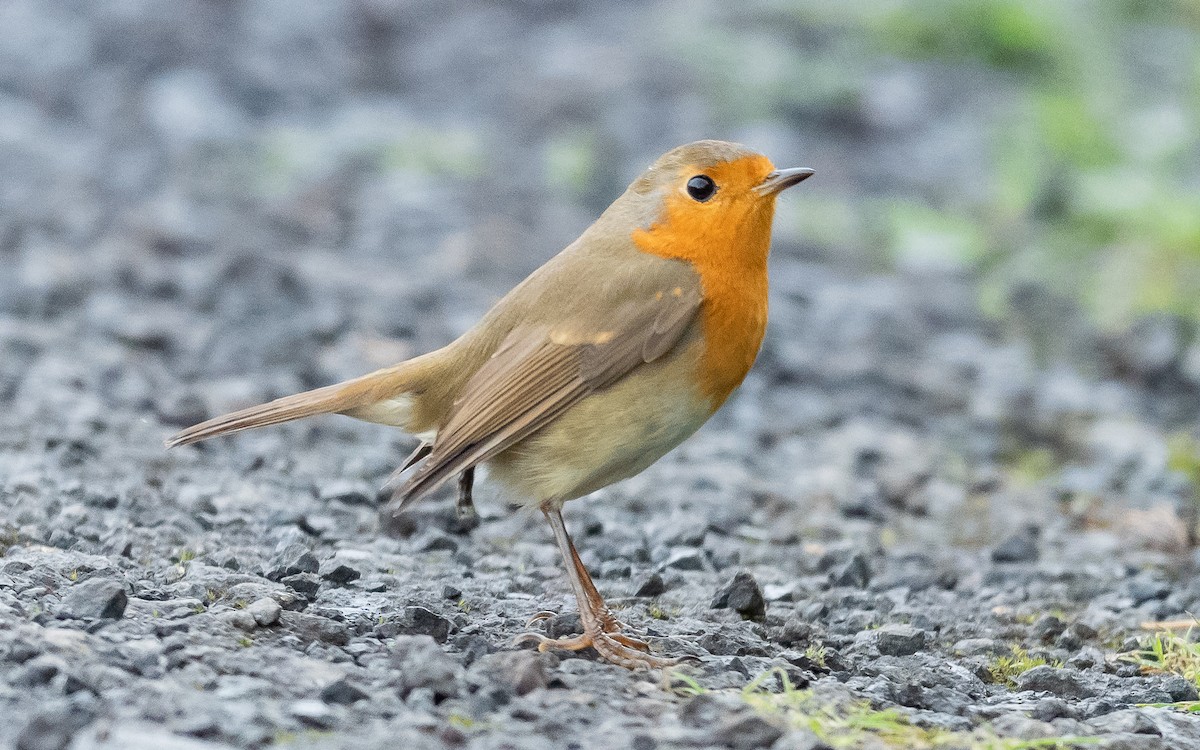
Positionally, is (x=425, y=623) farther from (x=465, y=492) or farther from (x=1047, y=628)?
(x=1047, y=628)

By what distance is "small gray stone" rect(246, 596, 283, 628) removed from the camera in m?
3.83

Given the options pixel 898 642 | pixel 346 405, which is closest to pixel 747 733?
pixel 898 642

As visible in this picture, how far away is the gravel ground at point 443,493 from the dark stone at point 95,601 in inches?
0.4

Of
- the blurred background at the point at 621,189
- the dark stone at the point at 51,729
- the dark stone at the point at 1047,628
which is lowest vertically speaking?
the dark stone at the point at 1047,628

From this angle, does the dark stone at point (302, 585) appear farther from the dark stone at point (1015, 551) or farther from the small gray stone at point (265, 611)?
the dark stone at point (1015, 551)

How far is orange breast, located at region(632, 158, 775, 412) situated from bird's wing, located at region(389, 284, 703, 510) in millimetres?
83

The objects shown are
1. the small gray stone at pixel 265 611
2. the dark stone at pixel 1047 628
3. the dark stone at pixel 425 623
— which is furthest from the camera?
the dark stone at pixel 1047 628

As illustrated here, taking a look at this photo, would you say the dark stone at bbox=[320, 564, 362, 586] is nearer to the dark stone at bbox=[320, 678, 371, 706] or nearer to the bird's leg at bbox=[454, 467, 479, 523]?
the bird's leg at bbox=[454, 467, 479, 523]

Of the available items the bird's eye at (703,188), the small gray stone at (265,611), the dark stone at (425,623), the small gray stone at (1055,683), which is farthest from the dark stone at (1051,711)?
the small gray stone at (265,611)

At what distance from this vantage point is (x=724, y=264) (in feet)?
14.7

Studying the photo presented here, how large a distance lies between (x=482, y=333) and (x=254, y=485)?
52.5 inches

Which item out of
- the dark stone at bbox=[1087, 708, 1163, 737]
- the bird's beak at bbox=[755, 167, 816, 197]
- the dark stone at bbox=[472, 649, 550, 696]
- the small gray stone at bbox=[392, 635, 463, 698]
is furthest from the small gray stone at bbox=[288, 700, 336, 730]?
the bird's beak at bbox=[755, 167, 816, 197]

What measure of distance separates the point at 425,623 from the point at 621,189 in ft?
19.9

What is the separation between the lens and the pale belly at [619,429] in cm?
429
